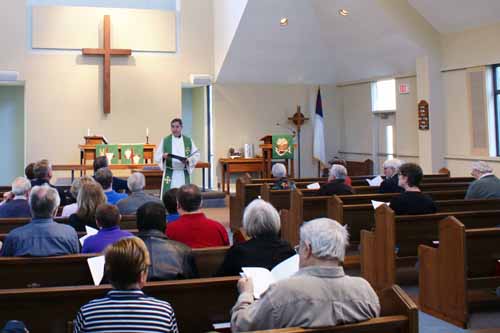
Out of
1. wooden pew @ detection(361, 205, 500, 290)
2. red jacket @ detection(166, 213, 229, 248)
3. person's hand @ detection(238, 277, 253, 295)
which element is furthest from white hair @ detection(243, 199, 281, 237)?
wooden pew @ detection(361, 205, 500, 290)

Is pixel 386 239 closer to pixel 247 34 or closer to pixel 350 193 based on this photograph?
pixel 350 193

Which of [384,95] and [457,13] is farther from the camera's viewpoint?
[384,95]

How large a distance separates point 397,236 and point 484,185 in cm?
143

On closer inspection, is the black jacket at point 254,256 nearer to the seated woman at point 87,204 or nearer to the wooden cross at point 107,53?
the seated woman at point 87,204

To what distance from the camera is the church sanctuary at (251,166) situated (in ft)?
7.04

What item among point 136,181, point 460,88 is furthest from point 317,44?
point 136,181

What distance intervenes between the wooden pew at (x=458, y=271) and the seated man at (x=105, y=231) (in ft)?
6.99

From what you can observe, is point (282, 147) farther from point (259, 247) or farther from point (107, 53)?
point (259, 247)

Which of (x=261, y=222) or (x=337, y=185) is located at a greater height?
(x=337, y=185)

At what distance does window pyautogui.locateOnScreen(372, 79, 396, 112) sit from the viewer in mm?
11484

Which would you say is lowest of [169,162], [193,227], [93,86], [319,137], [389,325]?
[389,325]

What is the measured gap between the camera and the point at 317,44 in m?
11.7

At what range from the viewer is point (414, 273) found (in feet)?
17.2

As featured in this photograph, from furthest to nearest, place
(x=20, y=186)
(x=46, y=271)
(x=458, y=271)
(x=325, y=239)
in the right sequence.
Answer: (x=20, y=186)
(x=458, y=271)
(x=46, y=271)
(x=325, y=239)
